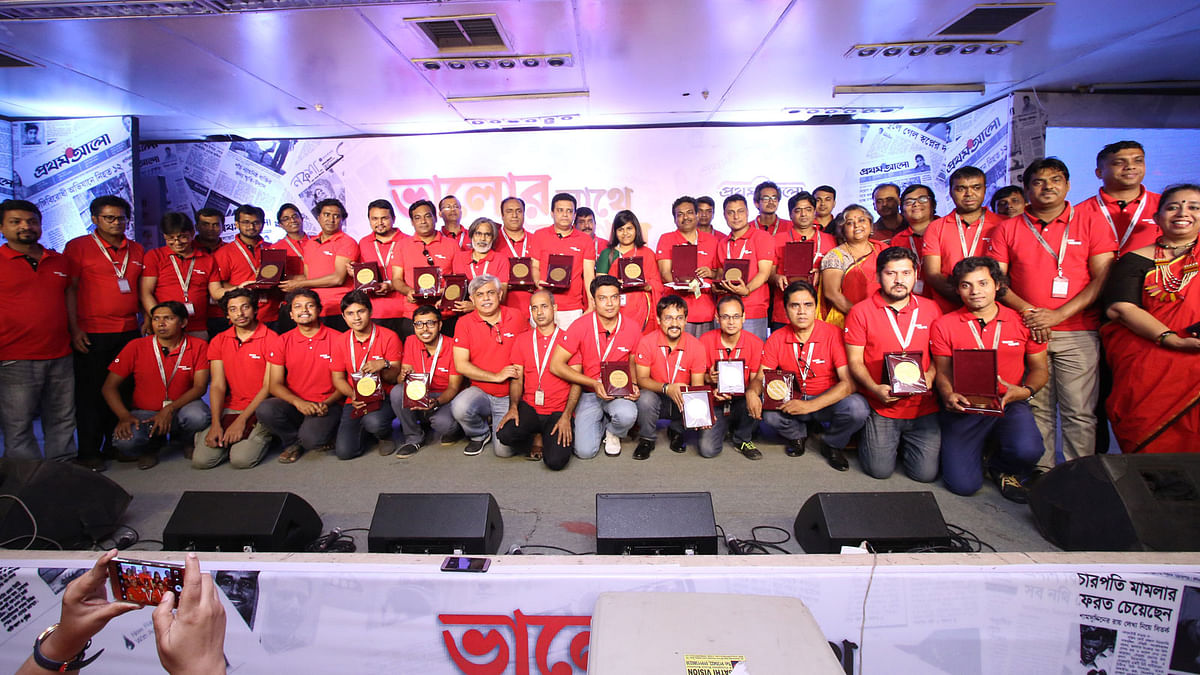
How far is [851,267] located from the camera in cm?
391

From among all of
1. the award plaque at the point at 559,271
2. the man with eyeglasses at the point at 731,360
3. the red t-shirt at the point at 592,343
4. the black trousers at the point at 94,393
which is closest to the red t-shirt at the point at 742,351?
the man with eyeglasses at the point at 731,360

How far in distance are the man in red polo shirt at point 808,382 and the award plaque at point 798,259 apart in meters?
0.49

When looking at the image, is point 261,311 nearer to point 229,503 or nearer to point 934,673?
point 229,503

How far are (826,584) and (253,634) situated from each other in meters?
1.71

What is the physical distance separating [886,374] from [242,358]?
180 inches

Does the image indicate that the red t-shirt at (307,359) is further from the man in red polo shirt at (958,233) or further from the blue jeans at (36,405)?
the man in red polo shirt at (958,233)

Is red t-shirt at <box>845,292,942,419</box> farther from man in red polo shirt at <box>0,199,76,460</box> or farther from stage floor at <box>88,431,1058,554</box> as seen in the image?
man in red polo shirt at <box>0,199,76,460</box>

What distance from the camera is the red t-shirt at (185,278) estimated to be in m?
4.10

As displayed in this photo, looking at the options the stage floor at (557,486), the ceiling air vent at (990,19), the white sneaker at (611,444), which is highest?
the ceiling air vent at (990,19)

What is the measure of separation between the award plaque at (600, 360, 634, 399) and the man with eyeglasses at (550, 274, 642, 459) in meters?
0.15

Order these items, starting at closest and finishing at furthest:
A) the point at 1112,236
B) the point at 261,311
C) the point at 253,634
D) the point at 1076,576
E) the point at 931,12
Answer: the point at 1076,576, the point at 253,634, the point at 1112,236, the point at 931,12, the point at 261,311

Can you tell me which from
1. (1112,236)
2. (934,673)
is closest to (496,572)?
(934,673)

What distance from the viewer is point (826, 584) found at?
144 centimetres

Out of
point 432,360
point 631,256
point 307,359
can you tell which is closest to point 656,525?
point 432,360
